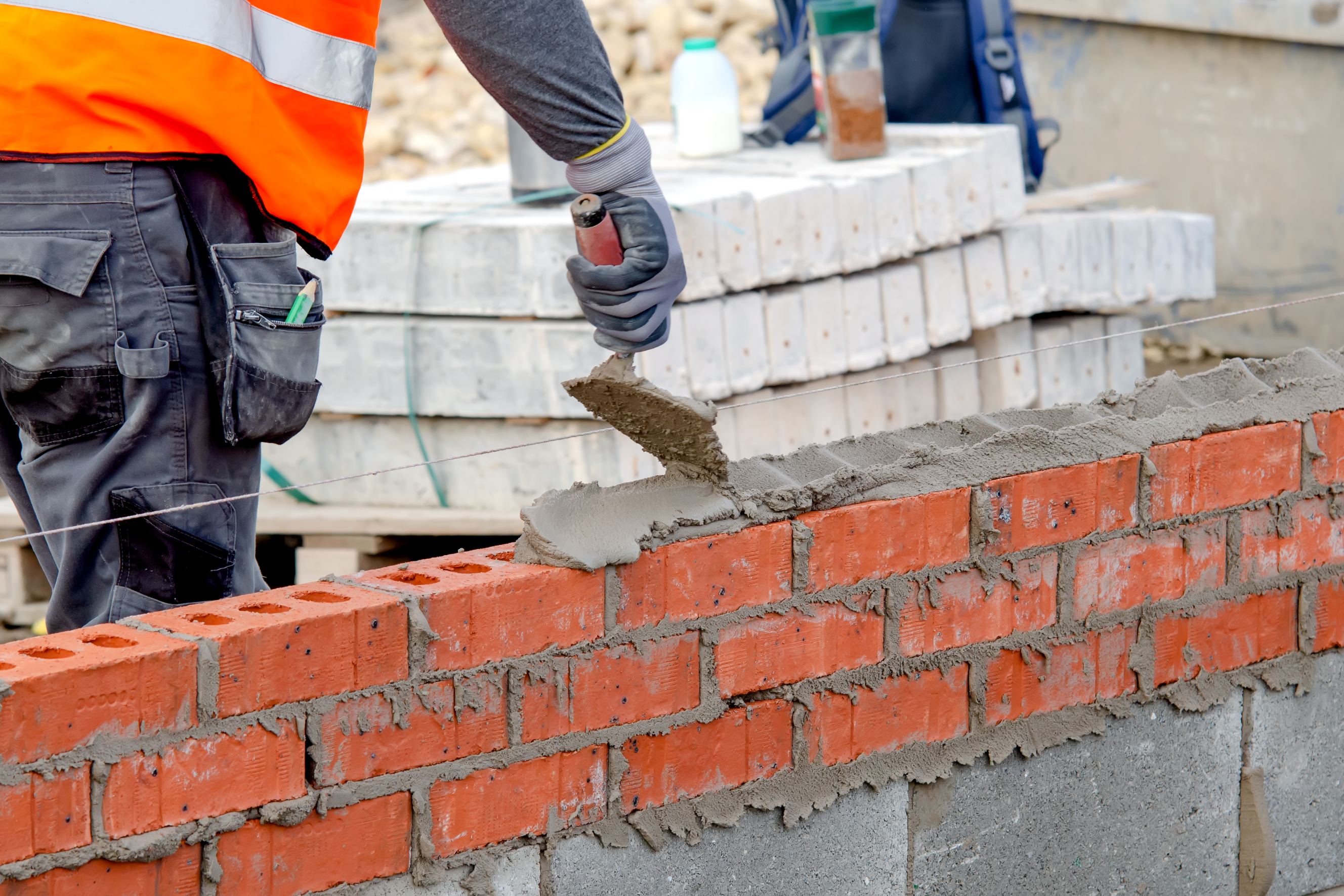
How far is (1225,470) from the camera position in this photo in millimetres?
2557

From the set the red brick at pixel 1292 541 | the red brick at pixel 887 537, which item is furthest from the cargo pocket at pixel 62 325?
the red brick at pixel 1292 541

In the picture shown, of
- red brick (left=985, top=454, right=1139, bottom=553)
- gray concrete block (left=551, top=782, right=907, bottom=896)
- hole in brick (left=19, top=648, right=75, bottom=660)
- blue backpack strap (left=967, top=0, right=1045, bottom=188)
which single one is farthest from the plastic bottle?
hole in brick (left=19, top=648, right=75, bottom=660)

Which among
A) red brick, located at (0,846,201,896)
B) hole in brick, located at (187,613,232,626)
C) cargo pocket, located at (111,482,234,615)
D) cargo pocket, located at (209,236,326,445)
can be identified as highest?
cargo pocket, located at (209,236,326,445)

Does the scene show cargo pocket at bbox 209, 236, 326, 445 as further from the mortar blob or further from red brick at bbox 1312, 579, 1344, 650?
red brick at bbox 1312, 579, 1344, 650

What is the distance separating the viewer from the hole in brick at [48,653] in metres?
1.77

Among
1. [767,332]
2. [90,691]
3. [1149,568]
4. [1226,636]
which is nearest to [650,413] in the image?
[90,691]

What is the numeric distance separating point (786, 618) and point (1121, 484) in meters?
0.62

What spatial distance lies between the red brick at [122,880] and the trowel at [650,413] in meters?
0.76

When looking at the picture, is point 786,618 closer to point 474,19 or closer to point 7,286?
point 474,19

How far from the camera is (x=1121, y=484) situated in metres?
2.47

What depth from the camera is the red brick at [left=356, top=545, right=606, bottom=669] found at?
1.97 m

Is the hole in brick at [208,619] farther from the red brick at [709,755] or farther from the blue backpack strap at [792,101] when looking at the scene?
the blue backpack strap at [792,101]

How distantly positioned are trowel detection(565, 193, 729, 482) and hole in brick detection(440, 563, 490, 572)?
260mm

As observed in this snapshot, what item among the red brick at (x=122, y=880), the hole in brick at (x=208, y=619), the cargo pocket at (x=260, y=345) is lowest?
the red brick at (x=122, y=880)
